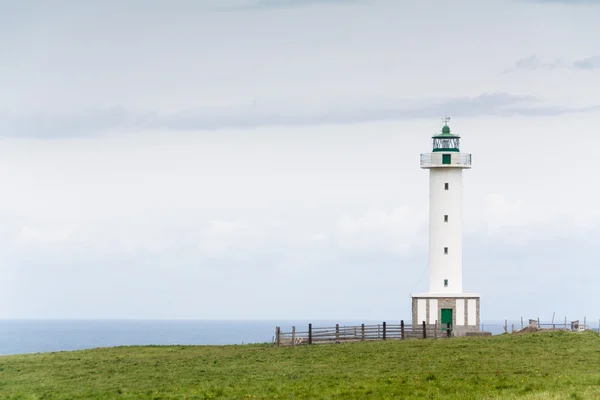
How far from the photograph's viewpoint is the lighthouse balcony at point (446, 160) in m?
58.8

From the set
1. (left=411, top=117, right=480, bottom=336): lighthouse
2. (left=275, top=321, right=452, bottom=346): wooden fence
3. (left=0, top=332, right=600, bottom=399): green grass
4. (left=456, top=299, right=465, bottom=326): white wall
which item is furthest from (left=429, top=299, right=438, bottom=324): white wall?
(left=0, top=332, right=600, bottom=399): green grass

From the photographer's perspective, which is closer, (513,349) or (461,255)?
(513,349)

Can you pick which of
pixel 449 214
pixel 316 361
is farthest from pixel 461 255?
pixel 316 361

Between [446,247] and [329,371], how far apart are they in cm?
2477

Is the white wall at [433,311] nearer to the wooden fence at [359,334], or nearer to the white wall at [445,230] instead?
the white wall at [445,230]

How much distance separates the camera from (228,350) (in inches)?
1751

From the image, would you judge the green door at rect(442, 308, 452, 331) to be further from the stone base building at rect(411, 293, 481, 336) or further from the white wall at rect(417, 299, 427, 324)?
the white wall at rect(417, 299, 427, 324)

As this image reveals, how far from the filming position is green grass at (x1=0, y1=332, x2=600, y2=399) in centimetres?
2892

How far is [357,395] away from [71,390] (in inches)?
376

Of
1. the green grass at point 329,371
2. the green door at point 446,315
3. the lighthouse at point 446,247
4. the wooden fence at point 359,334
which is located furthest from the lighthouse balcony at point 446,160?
the green grass at point 329,371

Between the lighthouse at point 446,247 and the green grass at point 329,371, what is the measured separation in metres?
10.6

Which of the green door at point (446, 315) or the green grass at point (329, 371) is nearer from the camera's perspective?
the green grass at point (329, 371)

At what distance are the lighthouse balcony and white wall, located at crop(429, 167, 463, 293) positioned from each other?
→ 0.40m

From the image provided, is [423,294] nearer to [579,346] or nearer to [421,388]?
[579,346]
